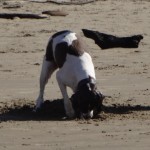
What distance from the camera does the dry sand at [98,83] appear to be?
380 inches

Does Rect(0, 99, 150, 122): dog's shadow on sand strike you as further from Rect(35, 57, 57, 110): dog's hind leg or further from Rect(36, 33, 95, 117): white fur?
Rect(36, 33, 95, 117): white fur

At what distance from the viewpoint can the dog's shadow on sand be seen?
11.2 metres

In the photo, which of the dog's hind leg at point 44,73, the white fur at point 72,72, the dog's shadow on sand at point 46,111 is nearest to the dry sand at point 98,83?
the dog's shadow on sand at point 46,111

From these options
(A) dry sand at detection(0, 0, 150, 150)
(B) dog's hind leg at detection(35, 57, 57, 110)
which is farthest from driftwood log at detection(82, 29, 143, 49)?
(B) dog's hind leg at detection(35, 57, 57, 110)

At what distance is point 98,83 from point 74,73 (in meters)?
2.38

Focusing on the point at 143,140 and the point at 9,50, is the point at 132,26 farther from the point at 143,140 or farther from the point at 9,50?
the point at 143,140

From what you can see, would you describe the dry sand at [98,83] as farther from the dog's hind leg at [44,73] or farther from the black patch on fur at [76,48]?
the black patch on fur at [76,48]

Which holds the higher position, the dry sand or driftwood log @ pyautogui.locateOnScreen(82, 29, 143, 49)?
driftwood log @ pyautogui.locateOnScreen(82, 29, 143, 49)

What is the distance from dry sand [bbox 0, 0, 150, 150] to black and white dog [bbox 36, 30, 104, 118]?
20cm

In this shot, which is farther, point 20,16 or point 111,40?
point 20,16

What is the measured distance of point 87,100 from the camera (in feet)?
35.2

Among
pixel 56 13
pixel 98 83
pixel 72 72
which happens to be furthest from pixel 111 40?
pixel 56 13

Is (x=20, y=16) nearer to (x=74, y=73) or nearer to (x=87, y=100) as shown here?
(x=74, y=73)

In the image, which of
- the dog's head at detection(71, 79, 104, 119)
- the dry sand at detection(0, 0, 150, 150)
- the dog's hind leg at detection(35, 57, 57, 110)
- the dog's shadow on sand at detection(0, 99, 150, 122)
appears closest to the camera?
the dry sand at detection(0, 0, 150, 150)
